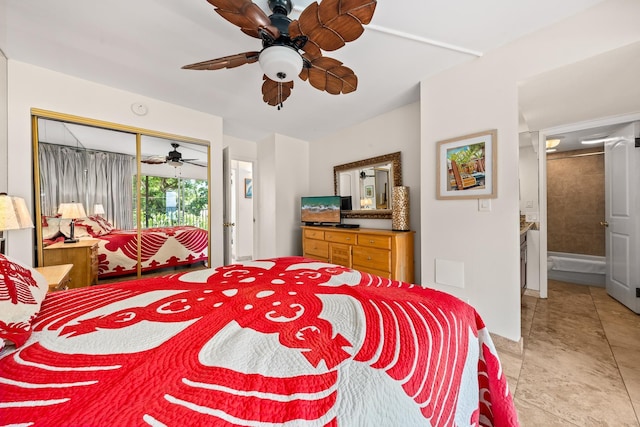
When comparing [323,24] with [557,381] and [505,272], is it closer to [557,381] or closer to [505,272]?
[505,272]

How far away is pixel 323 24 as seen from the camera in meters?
1.28

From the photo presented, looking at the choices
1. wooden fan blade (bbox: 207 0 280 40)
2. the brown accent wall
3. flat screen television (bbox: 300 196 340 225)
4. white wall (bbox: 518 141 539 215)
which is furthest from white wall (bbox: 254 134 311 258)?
the brown accent wall

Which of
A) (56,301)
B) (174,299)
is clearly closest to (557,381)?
(174,299)

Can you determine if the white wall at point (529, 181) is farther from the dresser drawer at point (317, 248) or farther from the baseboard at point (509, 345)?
the dresser drawer at point (317, 248)

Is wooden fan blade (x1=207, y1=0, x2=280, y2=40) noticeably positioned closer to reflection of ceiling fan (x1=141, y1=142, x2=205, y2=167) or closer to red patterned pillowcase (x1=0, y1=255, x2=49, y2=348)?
red patterned pillowcase (x1=0, y1=255, x2=49, y2=348)

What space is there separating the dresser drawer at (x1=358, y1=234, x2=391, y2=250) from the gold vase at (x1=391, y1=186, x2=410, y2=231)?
0.28m

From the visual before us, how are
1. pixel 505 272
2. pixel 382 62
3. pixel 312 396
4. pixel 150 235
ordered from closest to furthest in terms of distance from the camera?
pixel 312 396 → pixel 505 272 → pixel 382 62 → pixel 150 235

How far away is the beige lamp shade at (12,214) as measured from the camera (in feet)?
5.05

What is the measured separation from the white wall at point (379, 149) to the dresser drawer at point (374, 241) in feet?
1.61

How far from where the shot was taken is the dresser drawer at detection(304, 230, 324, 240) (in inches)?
139

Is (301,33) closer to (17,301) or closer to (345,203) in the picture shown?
(17,301)

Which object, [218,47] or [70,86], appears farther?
[70,86]

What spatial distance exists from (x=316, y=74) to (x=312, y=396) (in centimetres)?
184

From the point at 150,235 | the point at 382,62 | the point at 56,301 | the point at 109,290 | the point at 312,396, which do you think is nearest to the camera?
the point at 312,396
